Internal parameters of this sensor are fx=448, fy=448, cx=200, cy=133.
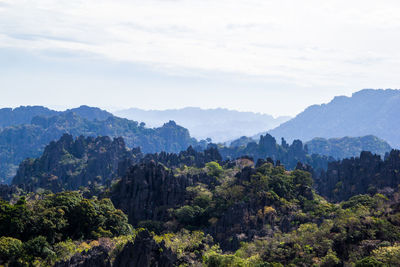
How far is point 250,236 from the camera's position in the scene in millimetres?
64938

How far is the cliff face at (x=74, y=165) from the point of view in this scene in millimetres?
142750

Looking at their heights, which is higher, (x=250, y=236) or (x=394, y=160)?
(x=394, y=160)

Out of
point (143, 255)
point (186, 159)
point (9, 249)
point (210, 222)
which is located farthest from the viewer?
point (186, 159)

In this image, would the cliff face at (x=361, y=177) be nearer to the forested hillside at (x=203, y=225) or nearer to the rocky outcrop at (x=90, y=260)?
the forested hillside at (x=203, y=225)

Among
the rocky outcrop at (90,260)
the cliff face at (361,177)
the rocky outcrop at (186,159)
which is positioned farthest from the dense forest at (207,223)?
the rocky outcrop at (186,159)

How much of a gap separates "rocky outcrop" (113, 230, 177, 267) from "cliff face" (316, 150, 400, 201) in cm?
6561

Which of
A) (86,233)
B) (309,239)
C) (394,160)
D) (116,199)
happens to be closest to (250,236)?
(309,239)

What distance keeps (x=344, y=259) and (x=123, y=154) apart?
443ft

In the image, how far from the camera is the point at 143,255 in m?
46.7

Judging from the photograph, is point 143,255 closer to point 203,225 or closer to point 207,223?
point 203,225

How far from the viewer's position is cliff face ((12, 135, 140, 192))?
142750 millimetres

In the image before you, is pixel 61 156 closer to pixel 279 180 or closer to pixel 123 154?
pixel 123 154

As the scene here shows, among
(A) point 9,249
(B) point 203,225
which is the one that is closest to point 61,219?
(A) point 9,249

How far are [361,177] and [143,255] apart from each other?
82754mm
